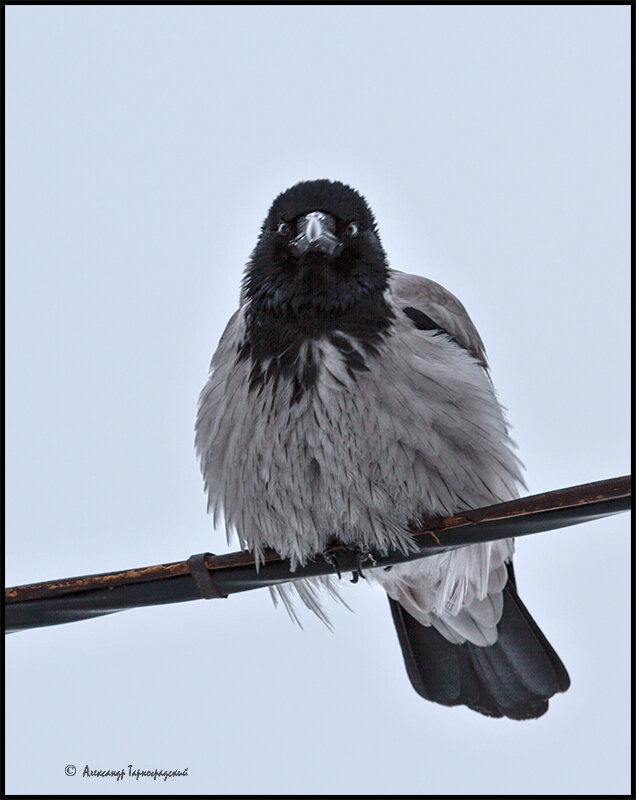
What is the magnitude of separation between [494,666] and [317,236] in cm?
214

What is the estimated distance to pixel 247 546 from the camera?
425 cm

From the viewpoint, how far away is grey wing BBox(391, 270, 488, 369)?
14.8 feet

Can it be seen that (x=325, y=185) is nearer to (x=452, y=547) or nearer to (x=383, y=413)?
(x=383, y=413)

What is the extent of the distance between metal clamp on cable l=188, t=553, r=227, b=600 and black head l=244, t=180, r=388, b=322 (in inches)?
45.7

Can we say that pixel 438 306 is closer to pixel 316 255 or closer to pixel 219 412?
pixel 316 255

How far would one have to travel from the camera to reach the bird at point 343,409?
3928mm

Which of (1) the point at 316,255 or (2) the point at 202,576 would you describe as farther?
(1) the point at 316,255

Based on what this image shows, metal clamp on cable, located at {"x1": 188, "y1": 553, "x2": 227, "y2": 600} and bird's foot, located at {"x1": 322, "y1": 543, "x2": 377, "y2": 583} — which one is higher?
bird's foot, located at {"x1": 322, "y1": 543, "x2": 377, "y2": 583}

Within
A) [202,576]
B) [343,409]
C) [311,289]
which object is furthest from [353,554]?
[311,289]

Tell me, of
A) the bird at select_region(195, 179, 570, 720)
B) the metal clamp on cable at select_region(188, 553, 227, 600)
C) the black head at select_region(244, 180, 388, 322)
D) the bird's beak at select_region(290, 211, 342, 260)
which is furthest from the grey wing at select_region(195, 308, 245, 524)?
the metal clamp on cable at select_region(188, 553, 227, 600)

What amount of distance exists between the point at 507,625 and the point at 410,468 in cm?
124

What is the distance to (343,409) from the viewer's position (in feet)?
12.8

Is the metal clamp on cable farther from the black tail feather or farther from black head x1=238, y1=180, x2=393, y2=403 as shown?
the black tail feather

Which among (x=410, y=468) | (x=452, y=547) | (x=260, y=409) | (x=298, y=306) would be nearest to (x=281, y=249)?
(x=298, y=306)
